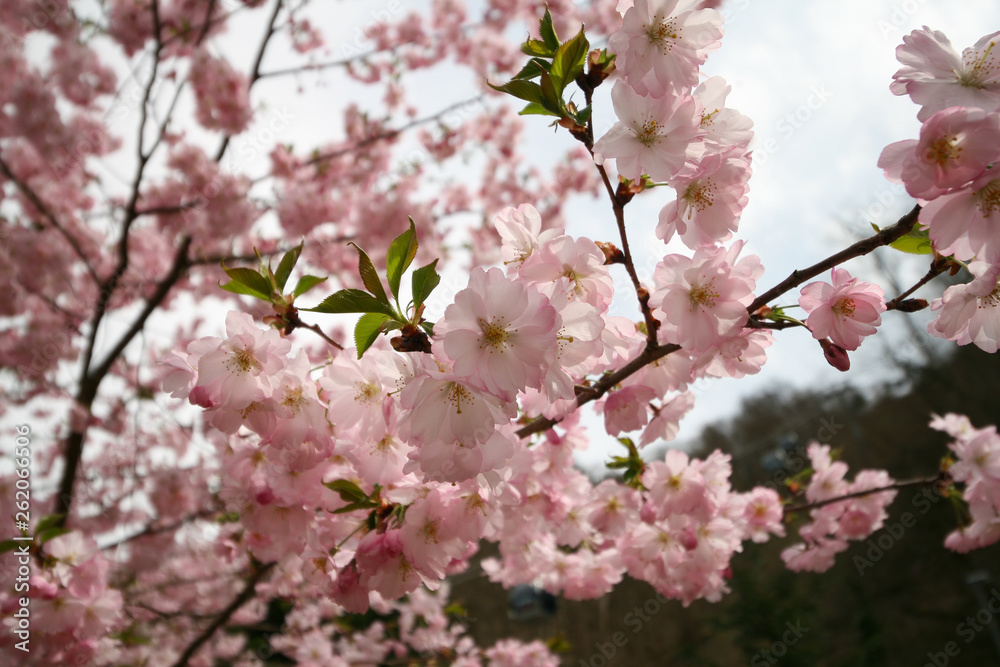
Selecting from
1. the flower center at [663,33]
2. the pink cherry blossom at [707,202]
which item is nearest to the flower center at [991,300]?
the pink cherry blossom at [707,202]

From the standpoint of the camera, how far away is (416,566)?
3.79 ft

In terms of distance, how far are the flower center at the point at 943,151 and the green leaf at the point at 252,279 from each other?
108 cm

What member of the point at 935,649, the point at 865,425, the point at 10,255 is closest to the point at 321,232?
the point at 10,255

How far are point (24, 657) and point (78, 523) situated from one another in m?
2.39

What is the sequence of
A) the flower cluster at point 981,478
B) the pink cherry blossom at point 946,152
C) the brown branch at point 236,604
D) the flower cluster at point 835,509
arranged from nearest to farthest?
the pink cherry blossom at point 946,152
the flower cluster at point 981,478
the brown branch at point 236,604
the flower cluster at point 835,509

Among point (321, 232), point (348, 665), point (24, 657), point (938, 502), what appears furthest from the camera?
point (938, 502)

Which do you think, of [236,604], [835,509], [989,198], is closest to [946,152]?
[989,198]

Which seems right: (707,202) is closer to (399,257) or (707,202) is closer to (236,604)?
(399,257)

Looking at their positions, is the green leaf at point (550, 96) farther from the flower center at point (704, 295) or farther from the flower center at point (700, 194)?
the flower center at point (704, 295)

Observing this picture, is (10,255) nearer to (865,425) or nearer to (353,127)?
(353,127)

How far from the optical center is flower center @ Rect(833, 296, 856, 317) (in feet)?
3.23

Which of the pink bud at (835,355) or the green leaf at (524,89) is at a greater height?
the green leaf at (524,89)

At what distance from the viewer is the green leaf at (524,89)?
936mm

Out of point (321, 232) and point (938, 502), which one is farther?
point (938, 502)
